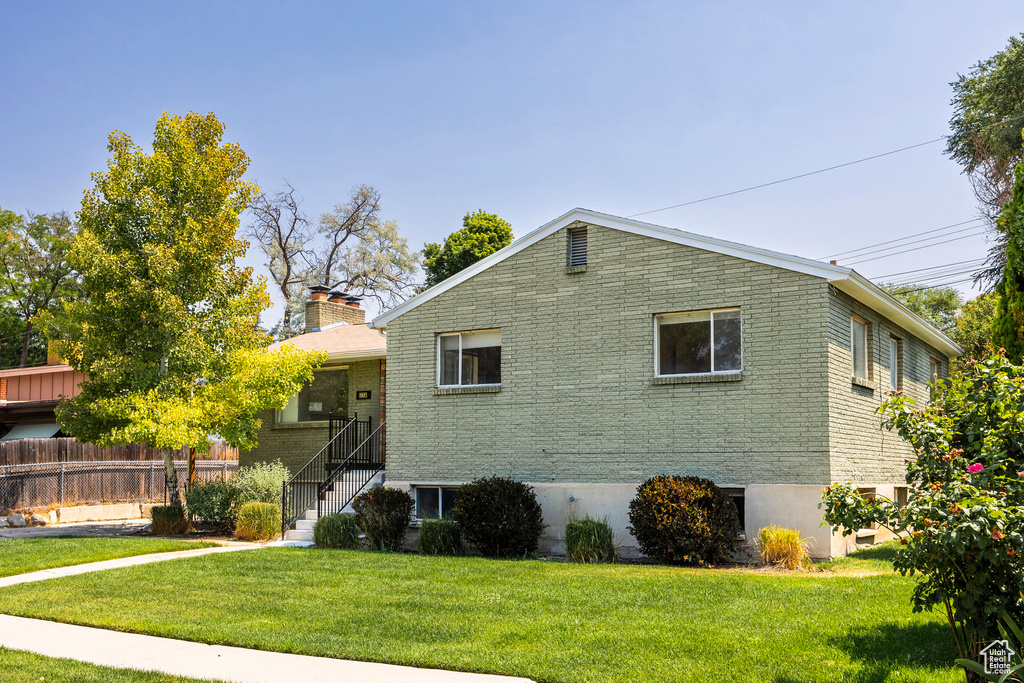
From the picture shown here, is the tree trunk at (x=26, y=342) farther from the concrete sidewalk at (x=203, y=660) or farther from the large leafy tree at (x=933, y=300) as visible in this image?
the large leafy tree at (x=933, y=300)

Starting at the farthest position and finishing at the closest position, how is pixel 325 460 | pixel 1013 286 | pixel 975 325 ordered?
pixel 975 325
pixel 325 460
pixel 1013 286

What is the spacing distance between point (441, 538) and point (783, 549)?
5.60 m

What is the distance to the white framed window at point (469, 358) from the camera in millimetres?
16859

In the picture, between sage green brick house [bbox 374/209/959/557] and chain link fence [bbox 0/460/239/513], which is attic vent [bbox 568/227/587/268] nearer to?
sage green brick house [bbox 374/209/959/557]

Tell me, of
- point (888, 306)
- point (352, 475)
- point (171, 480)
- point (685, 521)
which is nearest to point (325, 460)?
point (352, 475)

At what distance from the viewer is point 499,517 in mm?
14547

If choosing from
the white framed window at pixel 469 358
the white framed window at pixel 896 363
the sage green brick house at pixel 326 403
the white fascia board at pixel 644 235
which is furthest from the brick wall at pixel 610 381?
the white framed window at pixel 896 363

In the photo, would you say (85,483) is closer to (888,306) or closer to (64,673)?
(64,673)

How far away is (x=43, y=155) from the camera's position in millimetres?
23641

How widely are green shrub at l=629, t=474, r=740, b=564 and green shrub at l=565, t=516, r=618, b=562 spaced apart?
1.49 ft

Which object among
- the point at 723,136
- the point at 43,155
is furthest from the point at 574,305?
the point at 43,155

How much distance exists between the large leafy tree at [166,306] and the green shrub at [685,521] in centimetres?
923

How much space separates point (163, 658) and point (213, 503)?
11.3 m

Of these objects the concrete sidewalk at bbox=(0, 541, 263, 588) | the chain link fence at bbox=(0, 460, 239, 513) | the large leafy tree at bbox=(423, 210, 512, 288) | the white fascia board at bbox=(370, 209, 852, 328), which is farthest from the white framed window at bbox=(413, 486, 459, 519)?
the large leafy tree at bbox=(423, 210, 512, 288)
